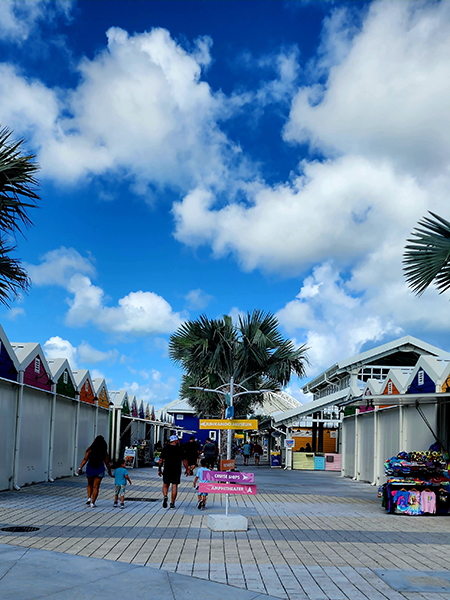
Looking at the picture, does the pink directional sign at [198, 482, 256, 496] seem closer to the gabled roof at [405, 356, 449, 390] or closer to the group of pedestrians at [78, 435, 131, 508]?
the group of pedestrians at [78, 435, 131, 508]

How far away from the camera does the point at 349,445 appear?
1165 inches

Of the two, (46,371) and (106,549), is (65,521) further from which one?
(46,371)

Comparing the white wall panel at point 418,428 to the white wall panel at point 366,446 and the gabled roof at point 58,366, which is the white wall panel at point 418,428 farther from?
the gabled roof at point 58,366

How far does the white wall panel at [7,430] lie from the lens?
16.1 meters

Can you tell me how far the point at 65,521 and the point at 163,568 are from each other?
4.21m

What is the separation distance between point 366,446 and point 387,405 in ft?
17.6

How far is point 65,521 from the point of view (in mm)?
10922

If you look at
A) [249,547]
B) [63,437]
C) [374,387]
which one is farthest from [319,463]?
[249,547]

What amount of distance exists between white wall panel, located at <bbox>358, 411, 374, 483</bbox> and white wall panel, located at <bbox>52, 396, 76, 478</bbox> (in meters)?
11.1

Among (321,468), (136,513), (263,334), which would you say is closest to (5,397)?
(136,513)

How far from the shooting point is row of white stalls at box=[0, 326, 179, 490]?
16.4 meters

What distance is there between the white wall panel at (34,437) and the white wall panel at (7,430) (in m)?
0.62

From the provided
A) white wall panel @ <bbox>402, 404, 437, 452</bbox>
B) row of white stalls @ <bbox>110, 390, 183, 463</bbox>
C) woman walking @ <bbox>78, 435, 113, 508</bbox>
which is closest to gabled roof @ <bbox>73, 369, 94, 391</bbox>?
row of white stalls @ <bbox>110, 390, 183, 463</bbox>

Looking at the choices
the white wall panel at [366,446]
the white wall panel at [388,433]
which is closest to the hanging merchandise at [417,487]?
the white wall panel at [388,433]
